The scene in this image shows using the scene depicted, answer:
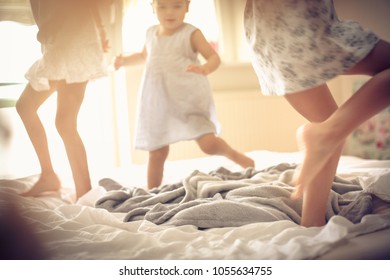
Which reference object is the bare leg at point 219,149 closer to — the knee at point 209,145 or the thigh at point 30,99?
the knee at point 209,145

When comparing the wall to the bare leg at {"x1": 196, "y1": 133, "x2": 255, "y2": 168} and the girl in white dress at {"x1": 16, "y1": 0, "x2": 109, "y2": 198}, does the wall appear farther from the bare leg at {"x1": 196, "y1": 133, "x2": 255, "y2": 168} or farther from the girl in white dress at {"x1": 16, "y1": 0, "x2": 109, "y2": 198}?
the girl in white dress at {"x1": 16, "y1": 0, "x2": 109, "y2": 198}

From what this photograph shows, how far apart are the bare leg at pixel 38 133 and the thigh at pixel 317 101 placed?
38 cm

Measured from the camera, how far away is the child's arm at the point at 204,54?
0.88 metres

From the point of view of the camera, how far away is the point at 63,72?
28.9 inches

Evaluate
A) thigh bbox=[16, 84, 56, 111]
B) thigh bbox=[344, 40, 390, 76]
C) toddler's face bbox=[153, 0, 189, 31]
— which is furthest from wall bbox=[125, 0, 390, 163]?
thigh bbox=[344, 40, 390, 76]

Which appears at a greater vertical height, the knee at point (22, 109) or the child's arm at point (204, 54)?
the child's arm at point (204, 54)

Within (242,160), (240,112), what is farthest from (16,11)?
(240,112)

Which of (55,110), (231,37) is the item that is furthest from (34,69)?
(231,37)

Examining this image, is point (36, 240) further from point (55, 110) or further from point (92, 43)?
point (92, 43)

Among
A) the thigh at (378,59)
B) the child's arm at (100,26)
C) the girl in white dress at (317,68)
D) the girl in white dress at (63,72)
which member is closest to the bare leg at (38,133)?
the girl in white dress at (63,72)

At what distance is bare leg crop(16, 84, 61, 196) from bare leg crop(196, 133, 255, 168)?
1.20 ft

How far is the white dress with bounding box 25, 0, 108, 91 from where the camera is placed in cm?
68

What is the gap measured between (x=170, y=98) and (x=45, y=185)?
34cm

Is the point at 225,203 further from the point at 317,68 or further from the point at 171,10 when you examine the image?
the point at 171,10
